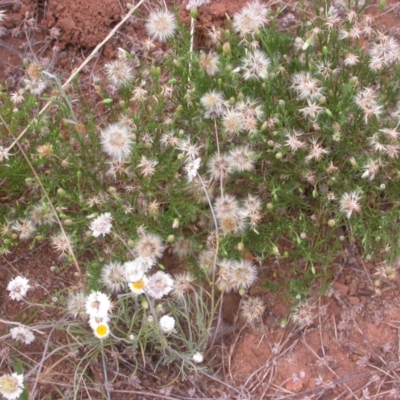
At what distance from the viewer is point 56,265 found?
178 inches

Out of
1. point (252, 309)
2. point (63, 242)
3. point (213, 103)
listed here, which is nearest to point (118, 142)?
point (213, 103)

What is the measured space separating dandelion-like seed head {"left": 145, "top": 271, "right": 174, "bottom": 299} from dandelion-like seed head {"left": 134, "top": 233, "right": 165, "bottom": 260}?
152 mm

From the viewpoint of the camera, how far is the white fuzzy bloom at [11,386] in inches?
147

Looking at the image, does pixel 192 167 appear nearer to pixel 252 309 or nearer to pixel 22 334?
pixel 252 309

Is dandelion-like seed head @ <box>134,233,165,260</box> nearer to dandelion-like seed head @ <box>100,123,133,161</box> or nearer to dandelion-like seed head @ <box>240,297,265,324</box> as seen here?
dandelion-like seed head @ <box>100,123,133,161</box>

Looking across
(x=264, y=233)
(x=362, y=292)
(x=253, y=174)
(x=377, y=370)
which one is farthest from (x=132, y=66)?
(x=377, y=370)

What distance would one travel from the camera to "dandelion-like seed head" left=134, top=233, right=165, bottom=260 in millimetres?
3961

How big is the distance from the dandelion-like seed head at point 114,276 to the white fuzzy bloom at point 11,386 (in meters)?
0.80

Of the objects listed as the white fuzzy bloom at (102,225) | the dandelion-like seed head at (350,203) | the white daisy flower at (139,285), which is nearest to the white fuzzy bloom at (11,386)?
the white daisy flower at (139,285)

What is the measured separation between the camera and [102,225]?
3.87m

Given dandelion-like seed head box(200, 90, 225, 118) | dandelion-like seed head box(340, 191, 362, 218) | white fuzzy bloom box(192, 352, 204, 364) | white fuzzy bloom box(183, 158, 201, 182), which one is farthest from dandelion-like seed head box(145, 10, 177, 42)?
white fuzzy bloom box(192, 352, 204, 364)

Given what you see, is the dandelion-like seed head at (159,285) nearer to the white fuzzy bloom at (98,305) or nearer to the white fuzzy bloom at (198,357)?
the white fuzzy bloom at (98,305)

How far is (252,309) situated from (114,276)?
3.19ft

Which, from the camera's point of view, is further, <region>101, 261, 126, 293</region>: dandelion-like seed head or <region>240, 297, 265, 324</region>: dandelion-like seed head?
<region>240, 297, 265, 324</region>: dandelion-like seed head
